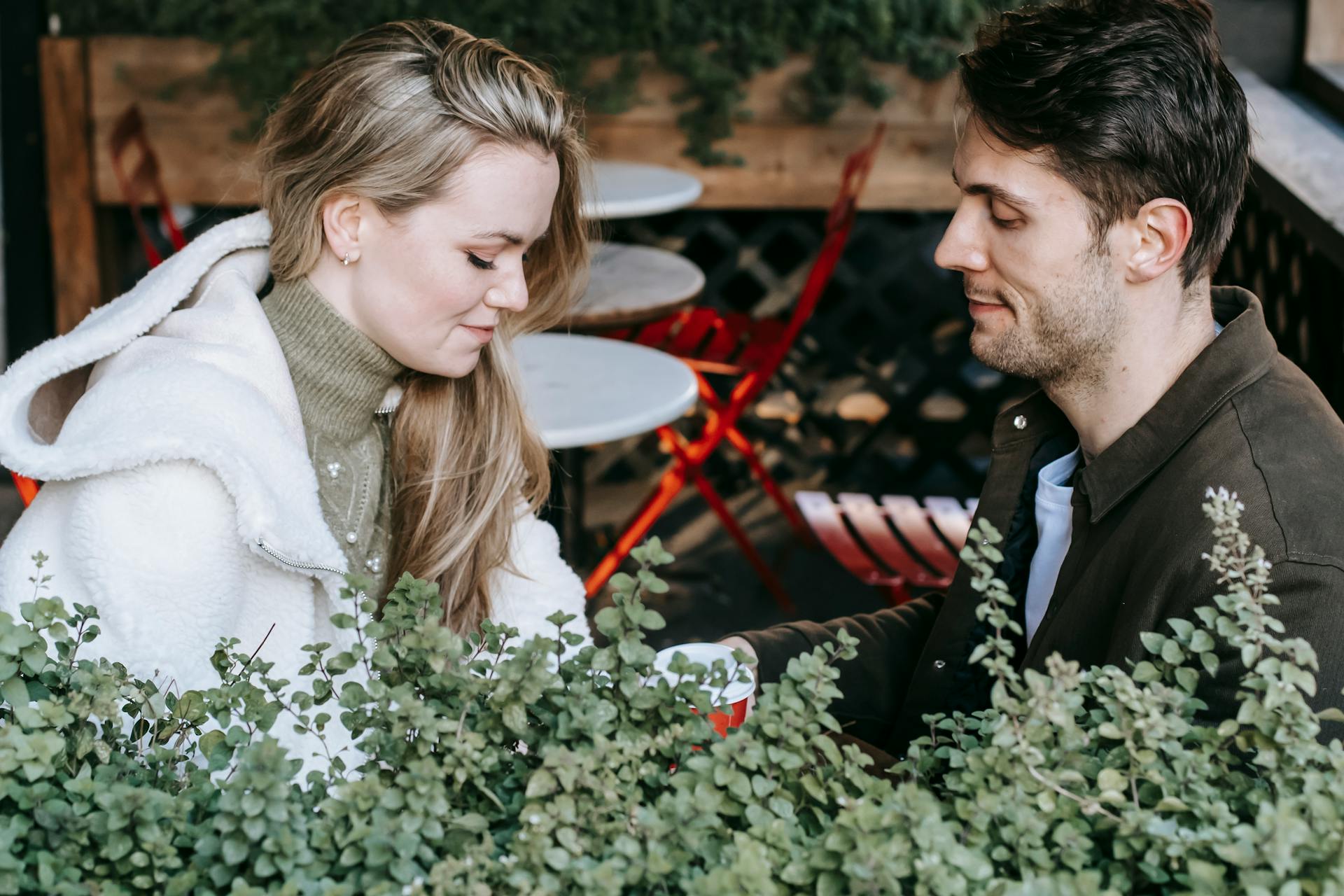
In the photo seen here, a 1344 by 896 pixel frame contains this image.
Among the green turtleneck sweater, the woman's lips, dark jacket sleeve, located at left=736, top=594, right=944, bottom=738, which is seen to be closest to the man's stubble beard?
dark jacket sleeve, located at left=736, top=594, right=944, bottom=738

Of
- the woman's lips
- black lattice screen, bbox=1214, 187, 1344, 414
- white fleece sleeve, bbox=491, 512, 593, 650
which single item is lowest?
black lattice screen, bbox=1214, 187, 1344, 414

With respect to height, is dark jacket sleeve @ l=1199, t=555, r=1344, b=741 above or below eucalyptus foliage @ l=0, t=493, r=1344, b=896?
below

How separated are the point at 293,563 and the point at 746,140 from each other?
3.22m

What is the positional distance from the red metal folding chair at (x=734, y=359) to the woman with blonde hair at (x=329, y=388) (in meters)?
1.41

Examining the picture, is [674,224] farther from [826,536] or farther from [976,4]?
[826,536]

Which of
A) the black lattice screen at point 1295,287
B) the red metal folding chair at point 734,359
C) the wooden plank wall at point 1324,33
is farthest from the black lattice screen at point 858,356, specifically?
the wooden plank wall at point 1324,33

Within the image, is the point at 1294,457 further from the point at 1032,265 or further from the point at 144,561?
the point at 144,561

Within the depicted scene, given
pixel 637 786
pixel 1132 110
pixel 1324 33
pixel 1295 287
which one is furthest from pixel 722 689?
pixel 1324 33

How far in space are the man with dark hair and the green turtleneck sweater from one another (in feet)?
1.85

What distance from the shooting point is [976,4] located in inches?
174

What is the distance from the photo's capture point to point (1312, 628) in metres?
1.36

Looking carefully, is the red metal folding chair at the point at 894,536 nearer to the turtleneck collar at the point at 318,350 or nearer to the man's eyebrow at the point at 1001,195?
the man's eyebrow at the point at 1001,195

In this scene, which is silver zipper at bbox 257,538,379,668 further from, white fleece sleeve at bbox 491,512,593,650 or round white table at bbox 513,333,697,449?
round white table at bbox 513,333,697,449

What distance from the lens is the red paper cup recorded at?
42.4 inches
